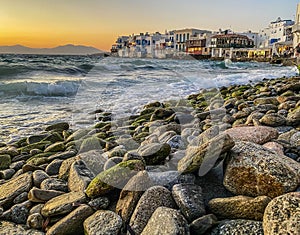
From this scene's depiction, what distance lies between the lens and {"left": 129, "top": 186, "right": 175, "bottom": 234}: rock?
1854 mm

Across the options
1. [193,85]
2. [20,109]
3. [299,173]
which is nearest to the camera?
[299,173]

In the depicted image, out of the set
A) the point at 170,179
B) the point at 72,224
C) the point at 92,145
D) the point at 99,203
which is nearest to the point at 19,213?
the point at 72,224

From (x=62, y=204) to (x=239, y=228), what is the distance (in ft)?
4.16

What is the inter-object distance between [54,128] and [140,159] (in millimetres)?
3611

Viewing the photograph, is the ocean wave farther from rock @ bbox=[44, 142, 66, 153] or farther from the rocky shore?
the rocky shore

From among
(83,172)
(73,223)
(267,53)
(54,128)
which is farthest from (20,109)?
(267,53)

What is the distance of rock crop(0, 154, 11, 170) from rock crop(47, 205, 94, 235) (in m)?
2.02

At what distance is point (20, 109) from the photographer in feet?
25.8

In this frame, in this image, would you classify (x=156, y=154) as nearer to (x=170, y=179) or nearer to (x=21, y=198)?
(x=170, y=179)

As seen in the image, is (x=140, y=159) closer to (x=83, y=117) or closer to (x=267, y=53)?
(x=83, y=117)

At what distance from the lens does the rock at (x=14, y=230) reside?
2.14 m

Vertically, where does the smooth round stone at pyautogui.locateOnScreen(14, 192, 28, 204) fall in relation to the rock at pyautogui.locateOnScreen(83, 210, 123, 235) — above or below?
below

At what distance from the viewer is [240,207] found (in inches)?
69.6

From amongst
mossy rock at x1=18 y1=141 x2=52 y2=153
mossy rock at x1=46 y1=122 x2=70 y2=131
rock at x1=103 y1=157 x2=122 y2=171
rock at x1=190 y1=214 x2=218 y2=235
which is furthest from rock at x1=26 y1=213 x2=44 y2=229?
mossy rock at x1=46 y1=122 x2=70 y2=131
